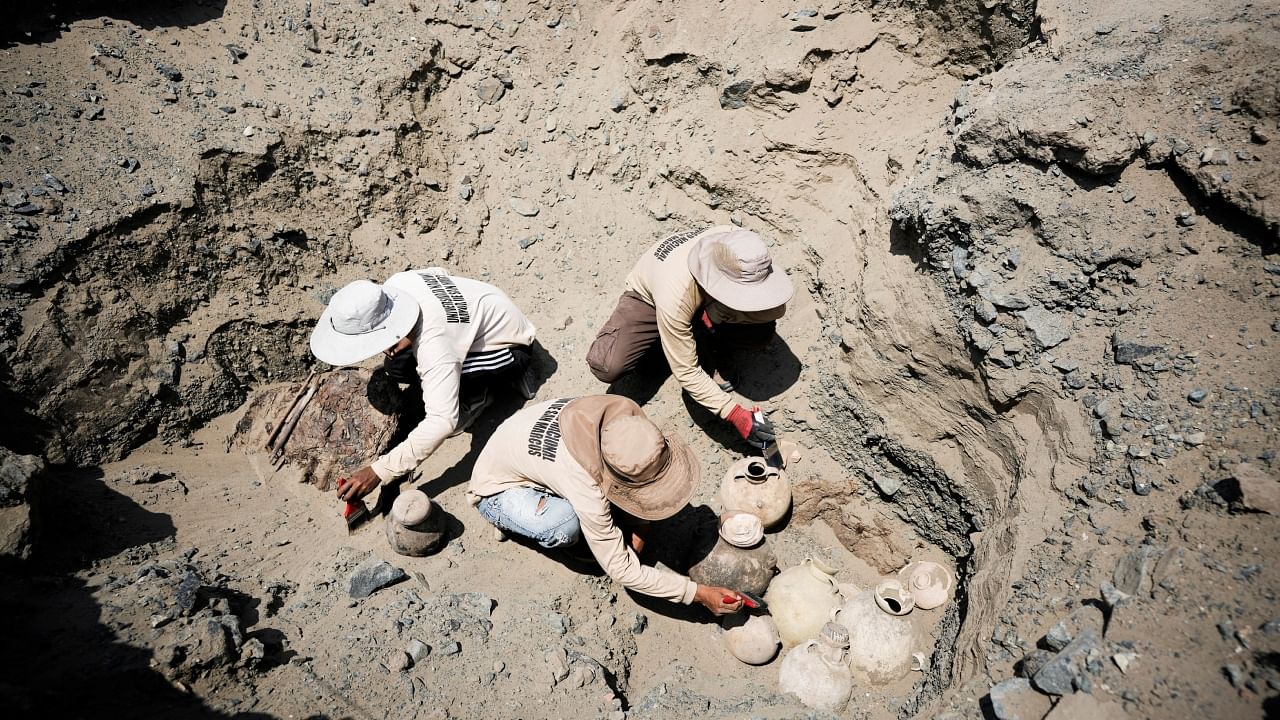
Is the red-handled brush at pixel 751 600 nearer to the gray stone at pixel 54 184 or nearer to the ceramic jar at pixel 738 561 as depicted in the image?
the ceramic jar at pixel 738 561

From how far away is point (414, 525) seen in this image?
3.99 meters

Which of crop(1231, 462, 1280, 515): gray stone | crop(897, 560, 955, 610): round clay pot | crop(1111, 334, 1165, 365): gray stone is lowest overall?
crop(897, 560, 955, 610): round clay pot

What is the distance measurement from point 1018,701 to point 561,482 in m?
2.11

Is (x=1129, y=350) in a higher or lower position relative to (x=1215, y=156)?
lower

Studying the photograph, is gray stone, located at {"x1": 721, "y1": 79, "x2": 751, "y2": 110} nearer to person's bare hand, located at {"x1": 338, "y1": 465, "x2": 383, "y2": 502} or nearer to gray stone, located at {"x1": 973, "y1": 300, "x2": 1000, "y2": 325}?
gray stone, located at {"x1": 973, "y1": 300, "x2": 1000, "y2": 325}

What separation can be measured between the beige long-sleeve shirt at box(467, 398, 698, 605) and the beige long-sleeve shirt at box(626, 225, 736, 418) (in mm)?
815

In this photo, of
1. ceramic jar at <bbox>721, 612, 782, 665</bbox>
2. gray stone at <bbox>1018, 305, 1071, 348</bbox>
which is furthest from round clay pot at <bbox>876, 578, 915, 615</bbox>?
gray stone at <bbox>1018, 305, 1071, 348</bbox>

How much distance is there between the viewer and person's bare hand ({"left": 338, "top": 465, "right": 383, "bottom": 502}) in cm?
407

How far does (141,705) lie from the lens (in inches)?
111

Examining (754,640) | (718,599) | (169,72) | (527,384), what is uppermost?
(169,72)

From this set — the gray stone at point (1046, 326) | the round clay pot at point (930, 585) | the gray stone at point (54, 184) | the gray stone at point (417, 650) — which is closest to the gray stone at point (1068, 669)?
the round clay pot at point (930, 585)

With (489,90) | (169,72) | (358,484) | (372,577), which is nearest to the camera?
(372,577)

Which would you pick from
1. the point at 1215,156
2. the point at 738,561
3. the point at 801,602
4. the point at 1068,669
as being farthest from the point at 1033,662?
the point at 1215,156

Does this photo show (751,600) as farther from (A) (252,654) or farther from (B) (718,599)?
(A) (252,654)
